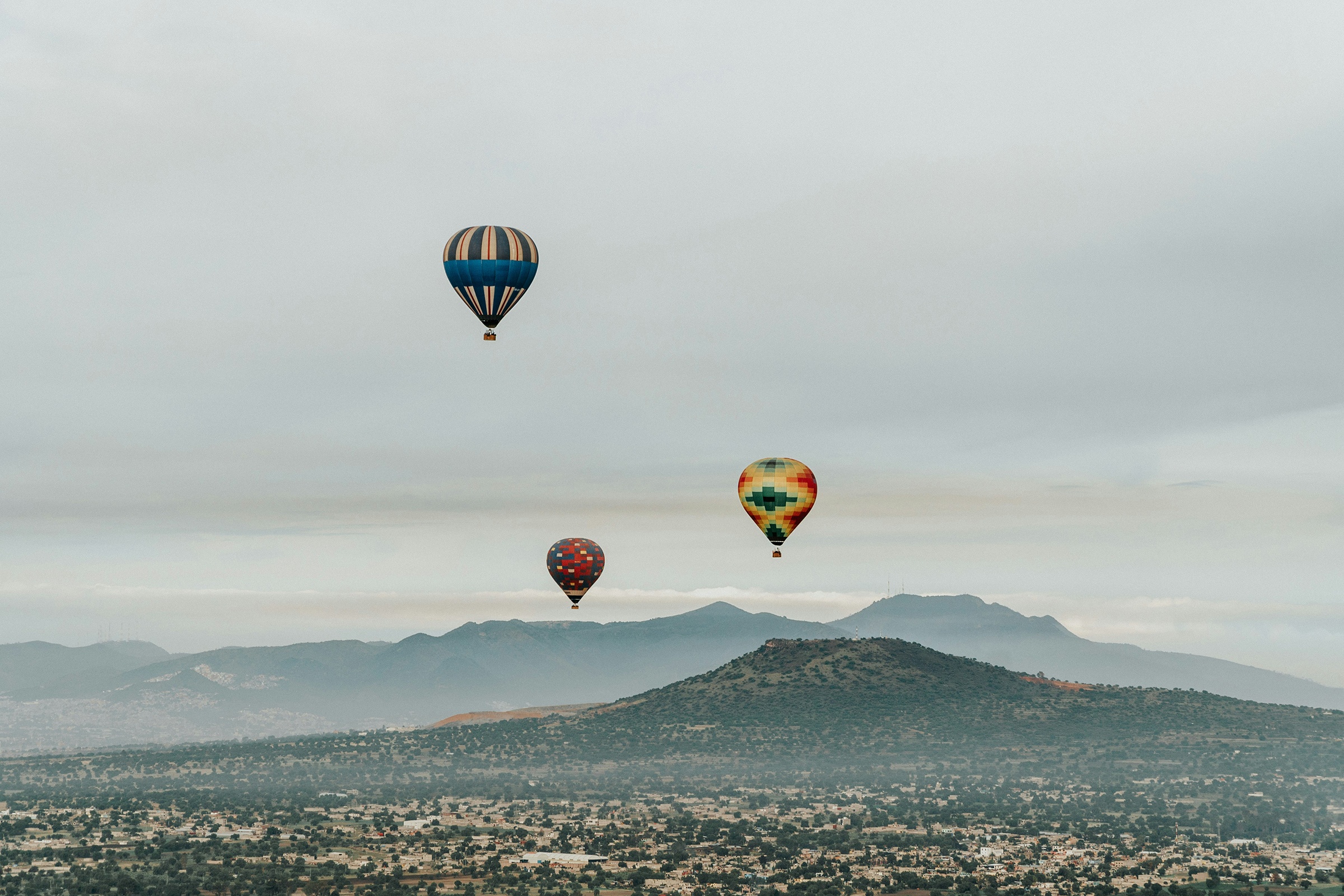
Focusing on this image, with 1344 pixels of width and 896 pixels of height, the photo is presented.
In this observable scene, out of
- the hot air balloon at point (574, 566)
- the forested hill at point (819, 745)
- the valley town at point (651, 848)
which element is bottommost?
the valley town at point (651, 848)

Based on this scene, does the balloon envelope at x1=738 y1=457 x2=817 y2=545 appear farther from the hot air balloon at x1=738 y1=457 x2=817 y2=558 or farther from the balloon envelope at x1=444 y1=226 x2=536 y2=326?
the balloon envelope at x1=444 y1=226 x2=536 y2=326

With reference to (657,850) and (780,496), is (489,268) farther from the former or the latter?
(657,850)

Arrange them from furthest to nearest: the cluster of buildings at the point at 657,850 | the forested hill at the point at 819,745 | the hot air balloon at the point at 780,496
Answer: the forested hill at the point at 819,745, the hot air balloon at the point at 780,496, the cluster of buildings at the point at 657,850

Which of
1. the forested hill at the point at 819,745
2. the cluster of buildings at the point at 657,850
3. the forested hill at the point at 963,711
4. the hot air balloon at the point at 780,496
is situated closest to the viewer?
the cluster of buildings at the point at 657,850

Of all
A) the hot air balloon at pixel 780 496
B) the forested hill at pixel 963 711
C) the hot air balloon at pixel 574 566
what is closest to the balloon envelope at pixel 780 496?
the hot air balloon at pixel 780 496

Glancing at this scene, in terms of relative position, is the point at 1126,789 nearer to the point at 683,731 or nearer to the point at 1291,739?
the point at 1291,739

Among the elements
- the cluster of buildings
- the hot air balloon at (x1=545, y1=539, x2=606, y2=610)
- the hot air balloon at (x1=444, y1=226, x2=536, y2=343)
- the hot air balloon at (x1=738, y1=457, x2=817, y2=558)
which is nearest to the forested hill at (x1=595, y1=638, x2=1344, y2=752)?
the cluster of buildings

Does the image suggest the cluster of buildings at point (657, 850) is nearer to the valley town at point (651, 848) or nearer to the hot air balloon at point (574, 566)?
the valley town at point (651, 848)
